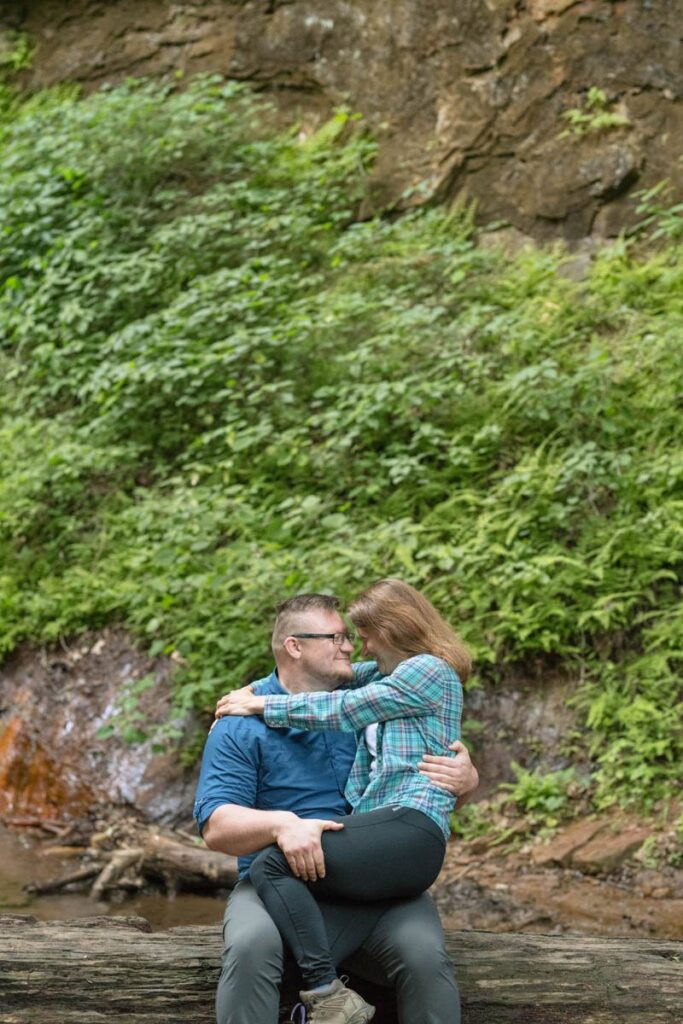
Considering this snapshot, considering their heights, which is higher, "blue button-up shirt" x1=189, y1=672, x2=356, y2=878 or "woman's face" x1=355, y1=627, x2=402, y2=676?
"woman's face" x1=355, y1=627, x2=402, y2=676

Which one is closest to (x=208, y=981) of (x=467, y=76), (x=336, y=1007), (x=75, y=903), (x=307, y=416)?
(x=336, y=1007)

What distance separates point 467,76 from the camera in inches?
518

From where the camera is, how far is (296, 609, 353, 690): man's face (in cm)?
380

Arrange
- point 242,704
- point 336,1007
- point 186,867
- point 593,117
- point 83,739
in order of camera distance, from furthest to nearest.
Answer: point 593,117 → point 83,739 → point 186,867 → point 242,704 → point 336,1007

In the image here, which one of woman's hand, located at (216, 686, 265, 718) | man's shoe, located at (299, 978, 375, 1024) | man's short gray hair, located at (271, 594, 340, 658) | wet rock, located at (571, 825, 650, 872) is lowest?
wet rock, located at (571, 825, 650, 872)

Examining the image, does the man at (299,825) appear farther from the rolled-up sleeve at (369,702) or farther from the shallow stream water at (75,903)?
the shallow stream water at (75,903)

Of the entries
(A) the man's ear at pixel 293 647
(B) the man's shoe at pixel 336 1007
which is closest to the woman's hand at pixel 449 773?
(A) the man's ear at pixel 293 647

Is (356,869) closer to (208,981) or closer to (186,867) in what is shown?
(208,981)

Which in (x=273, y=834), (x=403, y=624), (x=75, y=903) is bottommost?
(x=75, y=903)

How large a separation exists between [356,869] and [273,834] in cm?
29

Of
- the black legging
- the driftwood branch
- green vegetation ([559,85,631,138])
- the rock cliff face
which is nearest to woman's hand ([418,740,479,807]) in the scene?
the black legging

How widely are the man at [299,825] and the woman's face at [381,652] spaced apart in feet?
0.29

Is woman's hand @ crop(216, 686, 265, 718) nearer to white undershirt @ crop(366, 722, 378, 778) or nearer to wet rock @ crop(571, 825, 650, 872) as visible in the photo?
white undershirt @ crop(366, 722, 378, 778)

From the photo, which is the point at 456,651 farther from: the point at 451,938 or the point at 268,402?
the point at 268,402
